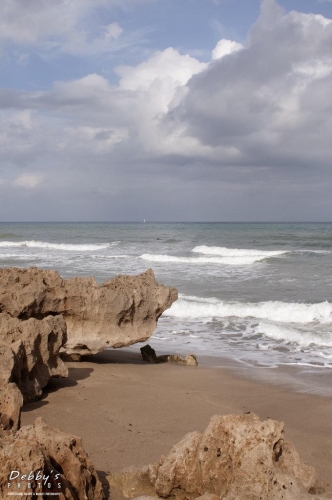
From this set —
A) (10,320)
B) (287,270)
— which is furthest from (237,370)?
(287,270)

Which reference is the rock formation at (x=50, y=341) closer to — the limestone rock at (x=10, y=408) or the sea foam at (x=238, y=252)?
the limestone rock at (x=10, y=408)

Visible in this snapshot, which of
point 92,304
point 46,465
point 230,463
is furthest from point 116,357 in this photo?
point 46,465

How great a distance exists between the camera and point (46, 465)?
2.61 m

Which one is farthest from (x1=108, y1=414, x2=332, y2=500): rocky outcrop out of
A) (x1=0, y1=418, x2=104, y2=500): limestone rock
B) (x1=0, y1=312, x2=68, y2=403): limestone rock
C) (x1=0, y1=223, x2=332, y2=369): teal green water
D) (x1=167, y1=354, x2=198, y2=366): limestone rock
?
(x1=0, y1=223, x2=332, y2=369): teal green water

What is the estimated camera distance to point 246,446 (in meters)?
2.97

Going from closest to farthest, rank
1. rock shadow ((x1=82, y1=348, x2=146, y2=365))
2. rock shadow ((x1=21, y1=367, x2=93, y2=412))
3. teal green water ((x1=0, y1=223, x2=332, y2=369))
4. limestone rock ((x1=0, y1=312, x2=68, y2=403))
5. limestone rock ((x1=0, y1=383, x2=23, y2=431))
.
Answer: limestone rock ((x1=0, y1=383, x2=23, y2=431)) < limestone rock ((x1=0, y1=312, x2=68, y2=403)) < rock shadow ((x1=21, y1=367, x2=93, y2=412)) < rock shadow ((x1=82, y1=348, x2=146, y2=365)) < teal green water ((x1=0, y1=223, x2=332, y2=369))

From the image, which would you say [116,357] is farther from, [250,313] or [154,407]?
[250,313]

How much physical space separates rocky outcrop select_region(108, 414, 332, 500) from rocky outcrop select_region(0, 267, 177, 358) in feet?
12.9

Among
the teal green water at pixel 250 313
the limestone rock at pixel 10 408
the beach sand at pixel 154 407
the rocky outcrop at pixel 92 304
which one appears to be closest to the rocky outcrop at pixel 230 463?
the beach sand at pixel 154 407

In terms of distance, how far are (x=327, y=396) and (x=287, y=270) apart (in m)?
15.4

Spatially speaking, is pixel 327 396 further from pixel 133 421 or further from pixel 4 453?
pixel 4 453

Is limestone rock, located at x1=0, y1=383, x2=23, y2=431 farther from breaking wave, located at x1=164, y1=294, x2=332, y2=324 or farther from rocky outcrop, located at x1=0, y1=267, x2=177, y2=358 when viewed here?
breaking wave, located at x1=164, y1=294, x2=332, y2=324

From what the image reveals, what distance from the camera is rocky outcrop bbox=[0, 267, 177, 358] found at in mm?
6625

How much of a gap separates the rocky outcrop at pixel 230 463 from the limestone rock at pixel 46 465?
0.46 metres
